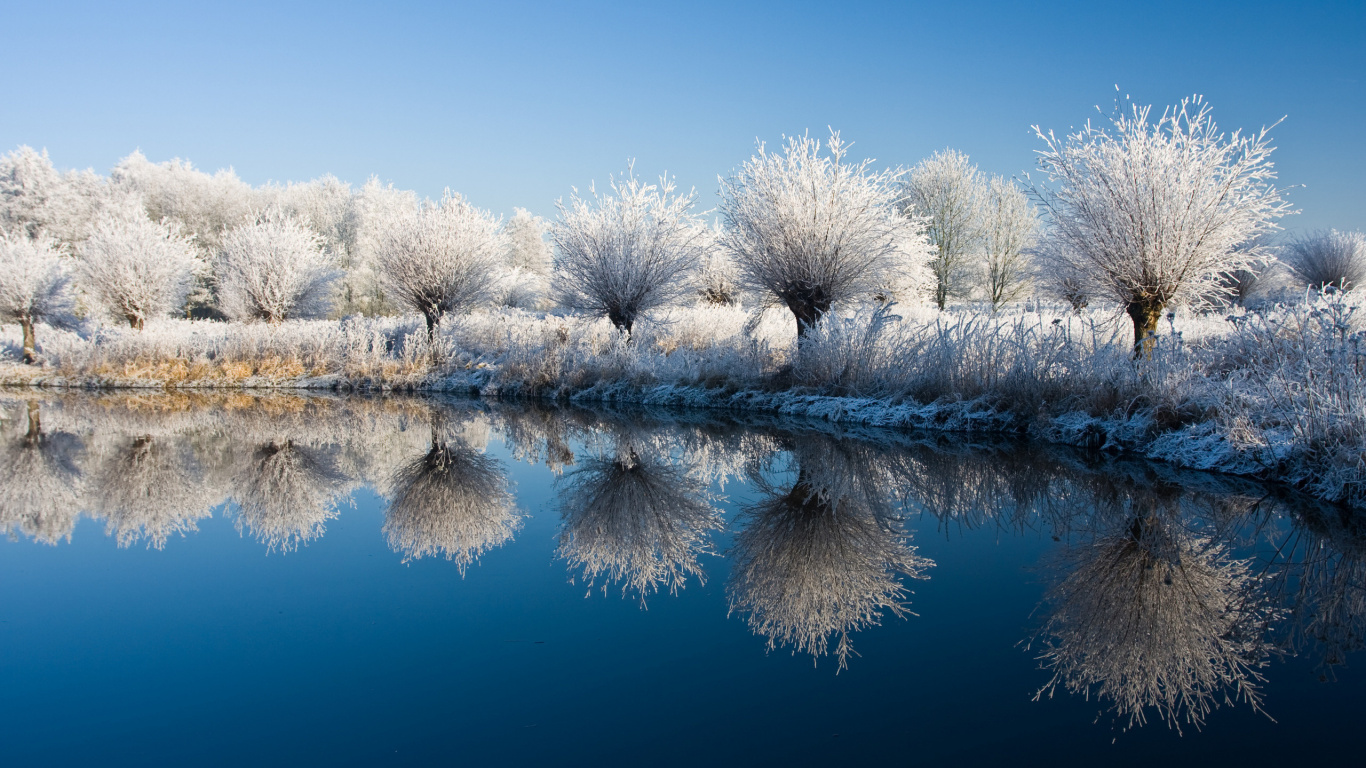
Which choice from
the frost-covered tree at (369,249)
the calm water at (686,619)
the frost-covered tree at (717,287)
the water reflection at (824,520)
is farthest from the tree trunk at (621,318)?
the frost-covered tree at (369,249)

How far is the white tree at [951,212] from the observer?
29.0 m

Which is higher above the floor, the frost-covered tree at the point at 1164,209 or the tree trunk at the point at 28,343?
the frost-covered tree at the point at 1164,209

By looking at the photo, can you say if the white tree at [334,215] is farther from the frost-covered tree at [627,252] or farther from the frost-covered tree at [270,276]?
the frost-covered tree at [627,252]

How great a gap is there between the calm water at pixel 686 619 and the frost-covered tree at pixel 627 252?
10407mm

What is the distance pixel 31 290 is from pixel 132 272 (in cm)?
298

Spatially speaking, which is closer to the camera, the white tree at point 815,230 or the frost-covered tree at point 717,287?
the white tree at point 815,230

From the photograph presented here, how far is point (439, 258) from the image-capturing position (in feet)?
62.2

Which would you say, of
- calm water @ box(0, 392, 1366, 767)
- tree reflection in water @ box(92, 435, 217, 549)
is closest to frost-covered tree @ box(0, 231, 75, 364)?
tree reflection in water @ box(92, 435, 217, 549)

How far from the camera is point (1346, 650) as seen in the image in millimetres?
3023

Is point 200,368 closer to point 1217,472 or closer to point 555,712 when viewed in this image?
point 555,712

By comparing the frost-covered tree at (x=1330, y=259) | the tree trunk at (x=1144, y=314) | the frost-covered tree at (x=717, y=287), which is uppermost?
the frost-covered tree at (x=1330, y=259)

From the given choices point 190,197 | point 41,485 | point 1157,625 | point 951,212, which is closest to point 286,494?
point 41,485

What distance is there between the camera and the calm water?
8.31 feet

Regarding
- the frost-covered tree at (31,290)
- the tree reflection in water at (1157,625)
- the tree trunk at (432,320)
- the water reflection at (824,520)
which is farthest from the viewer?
the frost-covered tree at (31,290)
